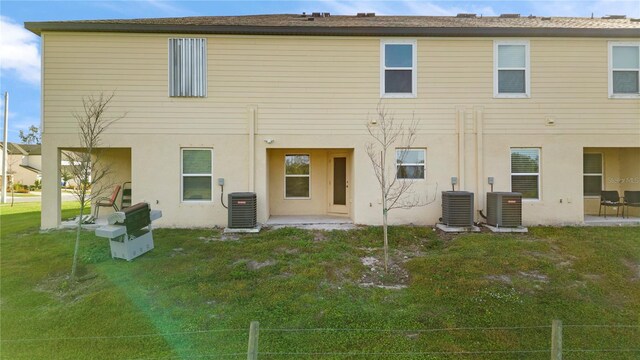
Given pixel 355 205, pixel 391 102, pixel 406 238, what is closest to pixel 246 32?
pixel 391 102

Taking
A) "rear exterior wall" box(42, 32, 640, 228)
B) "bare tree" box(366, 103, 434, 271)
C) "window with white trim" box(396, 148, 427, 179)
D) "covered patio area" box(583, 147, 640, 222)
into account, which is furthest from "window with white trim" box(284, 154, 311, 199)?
"covered patio area" box(583, 147, 640, 222)

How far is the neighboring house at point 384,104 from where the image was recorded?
336 inches

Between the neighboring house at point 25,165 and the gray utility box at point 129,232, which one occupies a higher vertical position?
the neighboring house at point 25,165

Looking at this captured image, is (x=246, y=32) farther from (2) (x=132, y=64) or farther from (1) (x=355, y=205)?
(1) (x=355, y=205)

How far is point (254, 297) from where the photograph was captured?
182 inches

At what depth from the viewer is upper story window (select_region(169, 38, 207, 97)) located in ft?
27.9

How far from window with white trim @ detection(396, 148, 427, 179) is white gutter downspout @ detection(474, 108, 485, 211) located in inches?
57.5

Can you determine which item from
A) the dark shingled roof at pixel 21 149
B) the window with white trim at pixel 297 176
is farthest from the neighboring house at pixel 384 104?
the dark shingled roof at pixel 21 149

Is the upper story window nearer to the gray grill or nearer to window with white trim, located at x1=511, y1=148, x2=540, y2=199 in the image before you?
the gray grill

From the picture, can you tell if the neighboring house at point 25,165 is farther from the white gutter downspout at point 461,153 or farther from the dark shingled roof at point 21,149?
the white gutter downspout at point 461,153

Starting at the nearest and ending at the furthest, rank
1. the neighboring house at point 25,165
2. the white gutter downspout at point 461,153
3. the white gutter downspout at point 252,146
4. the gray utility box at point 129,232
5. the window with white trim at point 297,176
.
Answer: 1. the gray utility box at point 129,232
2. the white gutter downspout at point 252,146
3. the white gutter downspout at point 461,153
4. the window with white trim at point 297,176
5. the neighboring house at point 25,165

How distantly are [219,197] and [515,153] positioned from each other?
846cm

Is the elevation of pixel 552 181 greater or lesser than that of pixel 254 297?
greater

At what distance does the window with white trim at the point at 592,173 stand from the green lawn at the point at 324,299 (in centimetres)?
336
